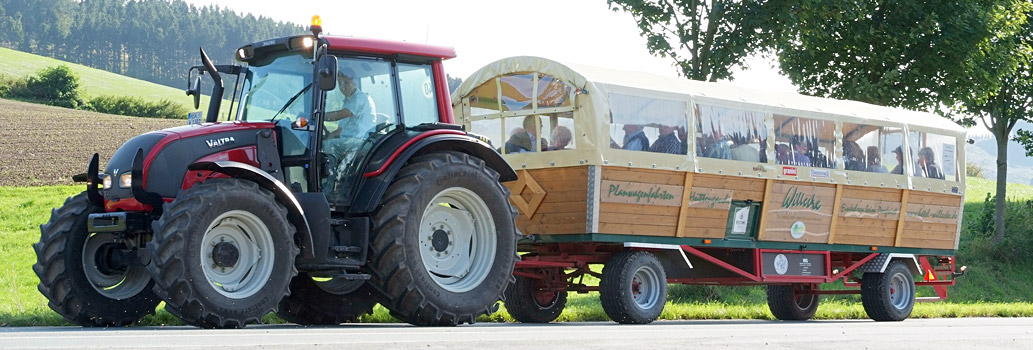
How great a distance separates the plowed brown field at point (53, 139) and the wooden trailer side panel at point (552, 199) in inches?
1003

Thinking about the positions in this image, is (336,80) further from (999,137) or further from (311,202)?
(999,137)

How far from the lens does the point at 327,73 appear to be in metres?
9.42

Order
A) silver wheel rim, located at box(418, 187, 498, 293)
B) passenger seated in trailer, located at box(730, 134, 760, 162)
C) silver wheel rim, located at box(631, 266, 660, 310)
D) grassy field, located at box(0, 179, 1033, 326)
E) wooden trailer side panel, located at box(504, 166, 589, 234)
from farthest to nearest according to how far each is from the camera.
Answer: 1. passenger seated in trailer, located at box(730, 134, 760, 162)
2. grassy field, located at box(0, 179, 1033, 326)
3. silver wheel rim, located at box(631, 266, 660, 310)
4. wooden trailer side panel, located at box(504, 166, 589, 234)
5. silver wheel rim, located at box(418, 187, 498, 293)

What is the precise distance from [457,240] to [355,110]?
4.68 feet

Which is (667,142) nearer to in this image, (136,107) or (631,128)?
(631,128)

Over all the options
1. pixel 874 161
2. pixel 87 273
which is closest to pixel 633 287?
pixel 874 161

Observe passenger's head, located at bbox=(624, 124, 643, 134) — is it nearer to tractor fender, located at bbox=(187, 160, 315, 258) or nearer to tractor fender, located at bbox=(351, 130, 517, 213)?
tractor fender, located at bbox=(351, 130, 517, 213)

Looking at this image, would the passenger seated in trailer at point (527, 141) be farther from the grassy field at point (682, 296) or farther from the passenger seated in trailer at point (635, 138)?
the grassy field at point (682, 296)

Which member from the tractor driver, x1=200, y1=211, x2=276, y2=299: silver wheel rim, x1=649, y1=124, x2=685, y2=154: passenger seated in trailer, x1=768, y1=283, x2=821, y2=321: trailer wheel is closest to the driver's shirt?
the tractor driver

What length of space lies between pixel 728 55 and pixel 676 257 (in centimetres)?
832

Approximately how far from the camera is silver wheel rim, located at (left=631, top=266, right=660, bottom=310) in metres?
13.2

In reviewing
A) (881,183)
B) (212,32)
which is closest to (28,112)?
(881,183)

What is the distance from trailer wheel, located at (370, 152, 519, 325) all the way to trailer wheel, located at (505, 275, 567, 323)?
127 inches

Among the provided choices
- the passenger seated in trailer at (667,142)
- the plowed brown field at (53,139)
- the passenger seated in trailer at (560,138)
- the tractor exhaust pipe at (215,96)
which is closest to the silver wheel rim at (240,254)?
the tractor exhaust pipe at (215,96)
